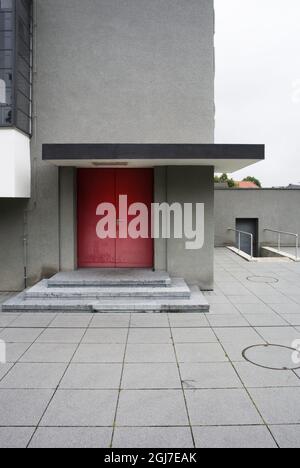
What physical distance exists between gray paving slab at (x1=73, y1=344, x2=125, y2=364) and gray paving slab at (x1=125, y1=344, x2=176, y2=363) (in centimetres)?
14

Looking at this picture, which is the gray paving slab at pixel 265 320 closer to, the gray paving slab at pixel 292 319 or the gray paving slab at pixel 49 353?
the gray paving slab at pixel 292 319

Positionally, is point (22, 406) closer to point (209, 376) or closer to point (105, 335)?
point (209, 376)

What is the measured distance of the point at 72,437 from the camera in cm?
397

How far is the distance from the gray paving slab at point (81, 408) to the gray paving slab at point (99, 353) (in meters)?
1.03

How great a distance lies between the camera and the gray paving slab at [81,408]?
4.25m

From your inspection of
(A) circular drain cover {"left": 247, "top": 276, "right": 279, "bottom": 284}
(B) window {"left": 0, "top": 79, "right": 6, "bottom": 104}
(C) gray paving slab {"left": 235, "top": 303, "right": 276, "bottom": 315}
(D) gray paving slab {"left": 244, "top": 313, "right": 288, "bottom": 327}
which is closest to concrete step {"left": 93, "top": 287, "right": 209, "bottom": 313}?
(C) gray paving slab {"left": 235, "top": 303, "right": 276, "bottom": 315}

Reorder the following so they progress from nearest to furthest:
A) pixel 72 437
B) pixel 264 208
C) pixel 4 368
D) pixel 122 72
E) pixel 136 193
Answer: pixel 72 437, pixel 4 368, pixel 122 72, pixel 136 193, pixel 264 208

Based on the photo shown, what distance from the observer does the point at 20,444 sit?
3857 mm

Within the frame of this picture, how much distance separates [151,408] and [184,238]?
643 centimetres

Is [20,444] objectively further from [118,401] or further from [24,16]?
[24,16]

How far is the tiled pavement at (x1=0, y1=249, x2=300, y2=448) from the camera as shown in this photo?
404cm

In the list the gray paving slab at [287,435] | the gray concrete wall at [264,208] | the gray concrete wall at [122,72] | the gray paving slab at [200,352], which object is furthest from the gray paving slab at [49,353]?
the gray concrete wall at [264,208]

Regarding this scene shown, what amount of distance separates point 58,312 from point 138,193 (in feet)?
14.0

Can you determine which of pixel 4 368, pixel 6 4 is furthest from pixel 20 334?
pixel 6 4
